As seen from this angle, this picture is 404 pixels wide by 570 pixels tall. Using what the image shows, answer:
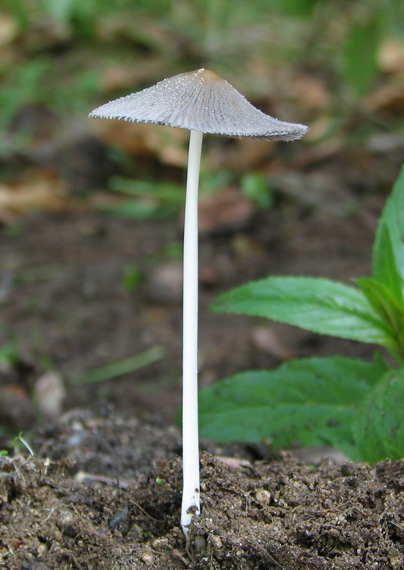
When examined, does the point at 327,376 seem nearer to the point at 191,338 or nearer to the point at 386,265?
the point at 386,265

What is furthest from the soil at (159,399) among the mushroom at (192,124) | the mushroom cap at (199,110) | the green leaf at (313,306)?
the mushroom cap at (199,110)

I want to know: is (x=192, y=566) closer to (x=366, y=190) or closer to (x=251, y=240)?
(x=251, y=240)

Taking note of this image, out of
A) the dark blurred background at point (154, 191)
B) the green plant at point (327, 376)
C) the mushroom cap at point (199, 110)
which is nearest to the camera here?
the mushroom cap at point (199, 110)

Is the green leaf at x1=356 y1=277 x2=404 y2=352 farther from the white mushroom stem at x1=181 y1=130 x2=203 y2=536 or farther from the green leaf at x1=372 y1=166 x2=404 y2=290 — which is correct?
the white mushroom stem at x1=181 y1=130 x2=203 y2=536

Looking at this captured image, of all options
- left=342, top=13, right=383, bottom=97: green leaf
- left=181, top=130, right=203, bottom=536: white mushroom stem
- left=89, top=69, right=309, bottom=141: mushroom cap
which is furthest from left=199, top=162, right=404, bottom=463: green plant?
left=342, top=13, right=383, bottom=97: green leaf

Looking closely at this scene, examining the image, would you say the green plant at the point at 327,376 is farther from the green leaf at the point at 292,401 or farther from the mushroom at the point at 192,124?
the mushroom at the point at 192,124

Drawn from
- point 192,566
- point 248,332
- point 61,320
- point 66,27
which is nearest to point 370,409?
point 192,566
